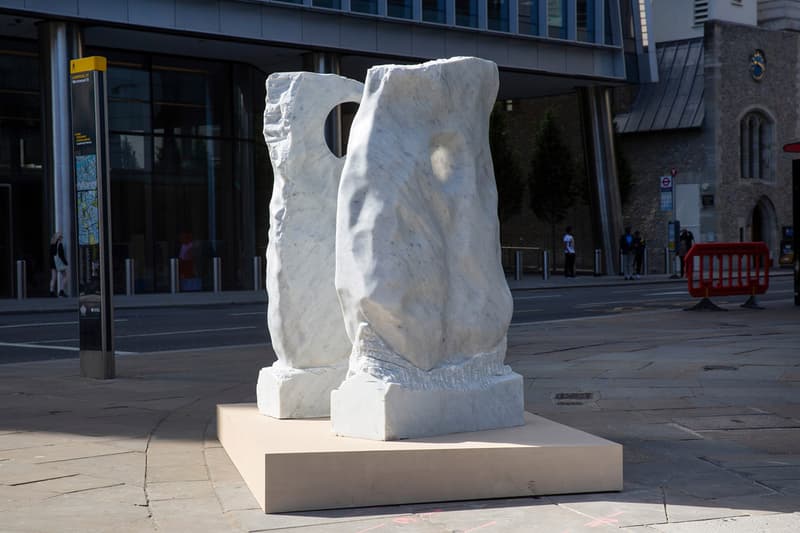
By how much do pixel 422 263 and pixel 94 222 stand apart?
595cm

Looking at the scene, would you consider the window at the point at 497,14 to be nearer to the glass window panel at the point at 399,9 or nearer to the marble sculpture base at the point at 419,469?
the glass window panel at the point at 399,9

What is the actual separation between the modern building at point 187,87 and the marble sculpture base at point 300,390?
21.1 meters

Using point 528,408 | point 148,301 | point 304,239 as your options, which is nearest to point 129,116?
point 148,301

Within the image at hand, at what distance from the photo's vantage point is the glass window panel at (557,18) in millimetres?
37344

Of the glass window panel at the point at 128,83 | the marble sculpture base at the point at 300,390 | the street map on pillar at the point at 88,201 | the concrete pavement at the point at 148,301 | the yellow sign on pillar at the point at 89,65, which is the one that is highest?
the glass window panel at the point at 128,83

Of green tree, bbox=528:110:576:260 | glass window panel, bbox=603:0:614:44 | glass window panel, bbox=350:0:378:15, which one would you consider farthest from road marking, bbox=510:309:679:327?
green tree, bbox=528:110:576:260

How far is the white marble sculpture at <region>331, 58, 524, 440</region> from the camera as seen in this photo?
20.4 feet

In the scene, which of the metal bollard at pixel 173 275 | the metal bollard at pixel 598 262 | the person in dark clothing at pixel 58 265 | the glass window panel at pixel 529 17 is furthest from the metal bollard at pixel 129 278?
the metal bollard at pixel 598 262

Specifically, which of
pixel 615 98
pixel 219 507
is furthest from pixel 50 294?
pixel 615 98

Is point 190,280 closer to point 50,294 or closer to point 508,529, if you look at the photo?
point 50,294

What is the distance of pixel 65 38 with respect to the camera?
2731 centimetres

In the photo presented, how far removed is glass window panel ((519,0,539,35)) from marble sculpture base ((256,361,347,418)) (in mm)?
30209

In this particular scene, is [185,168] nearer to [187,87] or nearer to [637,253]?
[187,87]

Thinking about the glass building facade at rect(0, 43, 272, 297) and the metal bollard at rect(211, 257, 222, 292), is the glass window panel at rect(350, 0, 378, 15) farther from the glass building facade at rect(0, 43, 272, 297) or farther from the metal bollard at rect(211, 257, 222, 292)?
the metal bollard at rect(211, 257, 222, 292)
